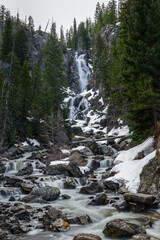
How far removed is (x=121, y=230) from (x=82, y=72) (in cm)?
7716

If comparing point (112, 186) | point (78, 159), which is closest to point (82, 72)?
point (78, 159)

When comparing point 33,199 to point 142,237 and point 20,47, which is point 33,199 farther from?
point 20,47

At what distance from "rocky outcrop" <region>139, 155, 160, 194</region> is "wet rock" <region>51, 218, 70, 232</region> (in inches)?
188

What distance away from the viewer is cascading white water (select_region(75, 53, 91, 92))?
76.4 meters

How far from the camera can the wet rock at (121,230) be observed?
6145 mm

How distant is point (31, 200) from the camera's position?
1075 centimetres

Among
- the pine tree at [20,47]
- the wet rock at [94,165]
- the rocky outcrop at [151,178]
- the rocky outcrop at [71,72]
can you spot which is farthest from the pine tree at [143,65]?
the rocky outcrop at [71,72]

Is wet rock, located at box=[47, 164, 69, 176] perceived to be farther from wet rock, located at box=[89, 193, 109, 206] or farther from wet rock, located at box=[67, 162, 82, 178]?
wet rock, located at box=[89, 193, 109, 206]

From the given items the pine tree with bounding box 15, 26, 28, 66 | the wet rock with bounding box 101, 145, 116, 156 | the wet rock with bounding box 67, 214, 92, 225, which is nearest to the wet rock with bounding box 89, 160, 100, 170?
the wet rock with bounding box 101, 145, 116, 156

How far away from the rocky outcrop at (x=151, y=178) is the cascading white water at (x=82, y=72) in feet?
213

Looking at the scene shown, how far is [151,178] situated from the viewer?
10.4 meters

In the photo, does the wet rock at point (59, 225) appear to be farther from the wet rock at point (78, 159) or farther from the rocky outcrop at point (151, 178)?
the wet rock at point (78, 159)

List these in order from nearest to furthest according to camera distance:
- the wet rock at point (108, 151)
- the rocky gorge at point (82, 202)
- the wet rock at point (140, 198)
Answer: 1. the rocky gorge at point (82, 202)
2. the wet rock at point (140, 198)
3. the wet rock at point (108, 151)

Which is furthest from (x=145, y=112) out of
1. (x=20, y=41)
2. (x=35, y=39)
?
(x=35, y=39)
